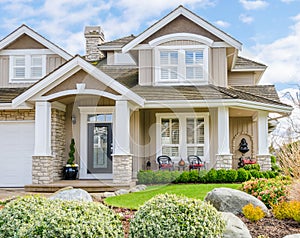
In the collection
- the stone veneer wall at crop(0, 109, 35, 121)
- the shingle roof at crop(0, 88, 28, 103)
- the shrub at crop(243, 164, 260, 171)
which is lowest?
the shrub at crop(243, 164, 260, 171)

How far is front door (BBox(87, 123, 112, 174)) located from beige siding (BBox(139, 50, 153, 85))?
7.15ft

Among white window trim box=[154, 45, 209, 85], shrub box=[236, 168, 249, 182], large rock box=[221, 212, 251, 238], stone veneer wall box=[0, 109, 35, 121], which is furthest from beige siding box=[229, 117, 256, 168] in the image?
large rock box=[221, 212, 251, 238]

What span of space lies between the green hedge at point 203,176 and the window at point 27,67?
5927 mm

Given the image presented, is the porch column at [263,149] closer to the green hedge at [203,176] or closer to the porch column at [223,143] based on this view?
the green hedge at [203,176]

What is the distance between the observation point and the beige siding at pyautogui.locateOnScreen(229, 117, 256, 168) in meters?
16.8

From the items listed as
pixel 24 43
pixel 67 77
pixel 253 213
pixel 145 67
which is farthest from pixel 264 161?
pixel 24 43

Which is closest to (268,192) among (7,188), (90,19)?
(7,188)

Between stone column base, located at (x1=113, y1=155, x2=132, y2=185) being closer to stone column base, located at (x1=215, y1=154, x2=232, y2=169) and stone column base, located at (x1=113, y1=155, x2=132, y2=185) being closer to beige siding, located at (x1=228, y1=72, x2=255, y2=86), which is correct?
stone column base, located at (x1=215, y1=154, x2=232, y2=169)

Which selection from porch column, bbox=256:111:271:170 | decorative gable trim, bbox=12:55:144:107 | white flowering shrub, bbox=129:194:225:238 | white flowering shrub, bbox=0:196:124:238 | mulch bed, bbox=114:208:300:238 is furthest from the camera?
porch column, bbox=256:111:271:170

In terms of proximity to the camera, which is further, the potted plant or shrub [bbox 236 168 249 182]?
the potted plant

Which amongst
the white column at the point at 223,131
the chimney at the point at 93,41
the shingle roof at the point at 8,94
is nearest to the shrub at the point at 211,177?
the white column at the point at 223,131

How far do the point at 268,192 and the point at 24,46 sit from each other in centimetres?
1184

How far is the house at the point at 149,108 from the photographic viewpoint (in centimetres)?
1432

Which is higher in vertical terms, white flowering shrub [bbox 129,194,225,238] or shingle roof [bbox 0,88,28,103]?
shingle roof [bbox 0,88,28,103]
